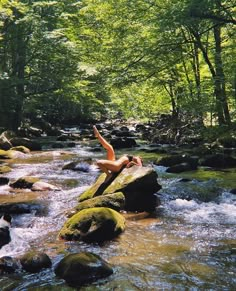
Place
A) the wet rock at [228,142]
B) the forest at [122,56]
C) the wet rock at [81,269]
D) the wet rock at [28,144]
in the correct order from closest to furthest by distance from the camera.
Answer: the wet rock at [81,269]
the forest at [122,56]
the wet rock at [228,142]
the wet rock at [28,144]

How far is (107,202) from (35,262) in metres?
3.23

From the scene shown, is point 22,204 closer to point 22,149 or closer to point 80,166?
point 80,166

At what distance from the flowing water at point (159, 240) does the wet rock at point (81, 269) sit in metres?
0.11

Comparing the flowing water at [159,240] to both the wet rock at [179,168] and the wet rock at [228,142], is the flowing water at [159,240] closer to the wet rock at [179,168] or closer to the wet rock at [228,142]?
the wet rock at [179,168]

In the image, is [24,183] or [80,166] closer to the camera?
[24,183]

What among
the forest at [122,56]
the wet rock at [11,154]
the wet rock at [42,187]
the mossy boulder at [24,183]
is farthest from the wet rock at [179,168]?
the wet rock at [11,154]

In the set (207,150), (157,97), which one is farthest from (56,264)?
(157,97)

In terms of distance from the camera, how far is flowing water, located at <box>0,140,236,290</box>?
18.1 feet

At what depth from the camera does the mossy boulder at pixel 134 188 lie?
9.66m

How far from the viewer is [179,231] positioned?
7.79m

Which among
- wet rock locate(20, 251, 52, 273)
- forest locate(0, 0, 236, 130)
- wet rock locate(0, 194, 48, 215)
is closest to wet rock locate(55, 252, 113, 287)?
wet rock locate(20, 251, 52, 273)

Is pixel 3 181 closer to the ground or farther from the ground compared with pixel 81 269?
farther from the ground

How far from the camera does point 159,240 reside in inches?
286

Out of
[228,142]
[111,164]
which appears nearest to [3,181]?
[111,164]
